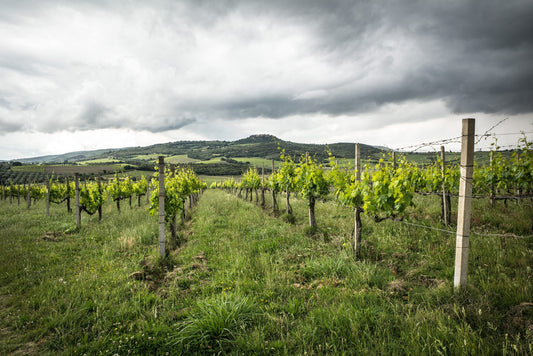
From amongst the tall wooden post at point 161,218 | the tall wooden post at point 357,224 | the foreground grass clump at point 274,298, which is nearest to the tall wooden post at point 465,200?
the foreground grass clump at point 274,298

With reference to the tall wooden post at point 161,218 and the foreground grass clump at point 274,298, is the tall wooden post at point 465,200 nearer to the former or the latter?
the foreground grass clump at point 274,298

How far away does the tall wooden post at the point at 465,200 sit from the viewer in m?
3.74

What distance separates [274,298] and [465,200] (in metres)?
3.73

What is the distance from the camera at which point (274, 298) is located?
412 cm

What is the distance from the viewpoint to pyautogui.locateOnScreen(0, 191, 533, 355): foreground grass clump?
303 cm

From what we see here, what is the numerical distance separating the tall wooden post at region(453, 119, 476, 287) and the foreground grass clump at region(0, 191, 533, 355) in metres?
→ 0.39

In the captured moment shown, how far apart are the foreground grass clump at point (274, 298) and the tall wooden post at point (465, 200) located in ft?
1.28

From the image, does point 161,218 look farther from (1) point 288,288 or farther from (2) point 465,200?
(2) point 465,200

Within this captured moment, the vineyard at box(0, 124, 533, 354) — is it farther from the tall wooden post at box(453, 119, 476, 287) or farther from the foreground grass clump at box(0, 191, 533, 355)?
the tall wooden post at box(453, 119, 476, 287)

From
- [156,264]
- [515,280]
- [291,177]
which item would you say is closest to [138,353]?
[156,264]

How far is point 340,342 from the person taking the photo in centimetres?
301

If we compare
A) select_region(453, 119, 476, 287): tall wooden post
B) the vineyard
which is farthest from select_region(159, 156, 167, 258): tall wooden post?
select_region(453, 119, 476, 287): tall wooden post

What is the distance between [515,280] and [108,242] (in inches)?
435

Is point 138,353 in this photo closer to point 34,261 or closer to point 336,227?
point 34,261
